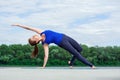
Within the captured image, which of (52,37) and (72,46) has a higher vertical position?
(52,37)

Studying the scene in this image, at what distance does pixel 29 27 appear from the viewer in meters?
5.23

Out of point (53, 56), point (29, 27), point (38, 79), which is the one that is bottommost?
point (38, 79)

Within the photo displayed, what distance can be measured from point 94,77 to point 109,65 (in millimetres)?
1748

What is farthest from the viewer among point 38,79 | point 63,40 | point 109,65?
point 109,65

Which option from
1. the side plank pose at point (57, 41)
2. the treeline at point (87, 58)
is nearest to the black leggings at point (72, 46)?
the side plank pose at point (57, 41)

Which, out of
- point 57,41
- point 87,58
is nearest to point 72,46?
point 57,41

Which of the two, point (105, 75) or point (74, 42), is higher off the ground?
point (74, 42)

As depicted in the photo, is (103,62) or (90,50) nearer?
(103,62)

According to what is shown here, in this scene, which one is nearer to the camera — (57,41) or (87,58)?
(57,41)

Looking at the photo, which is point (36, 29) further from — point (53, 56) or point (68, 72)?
point (53, 56)

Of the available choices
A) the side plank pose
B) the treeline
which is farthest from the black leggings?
the treeline

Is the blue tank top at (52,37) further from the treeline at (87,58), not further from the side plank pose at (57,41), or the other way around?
the treeline at (87,58)

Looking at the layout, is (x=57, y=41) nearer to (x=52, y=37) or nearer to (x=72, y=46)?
(x=52, y=37)

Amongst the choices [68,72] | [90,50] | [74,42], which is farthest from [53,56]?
[68,72]
